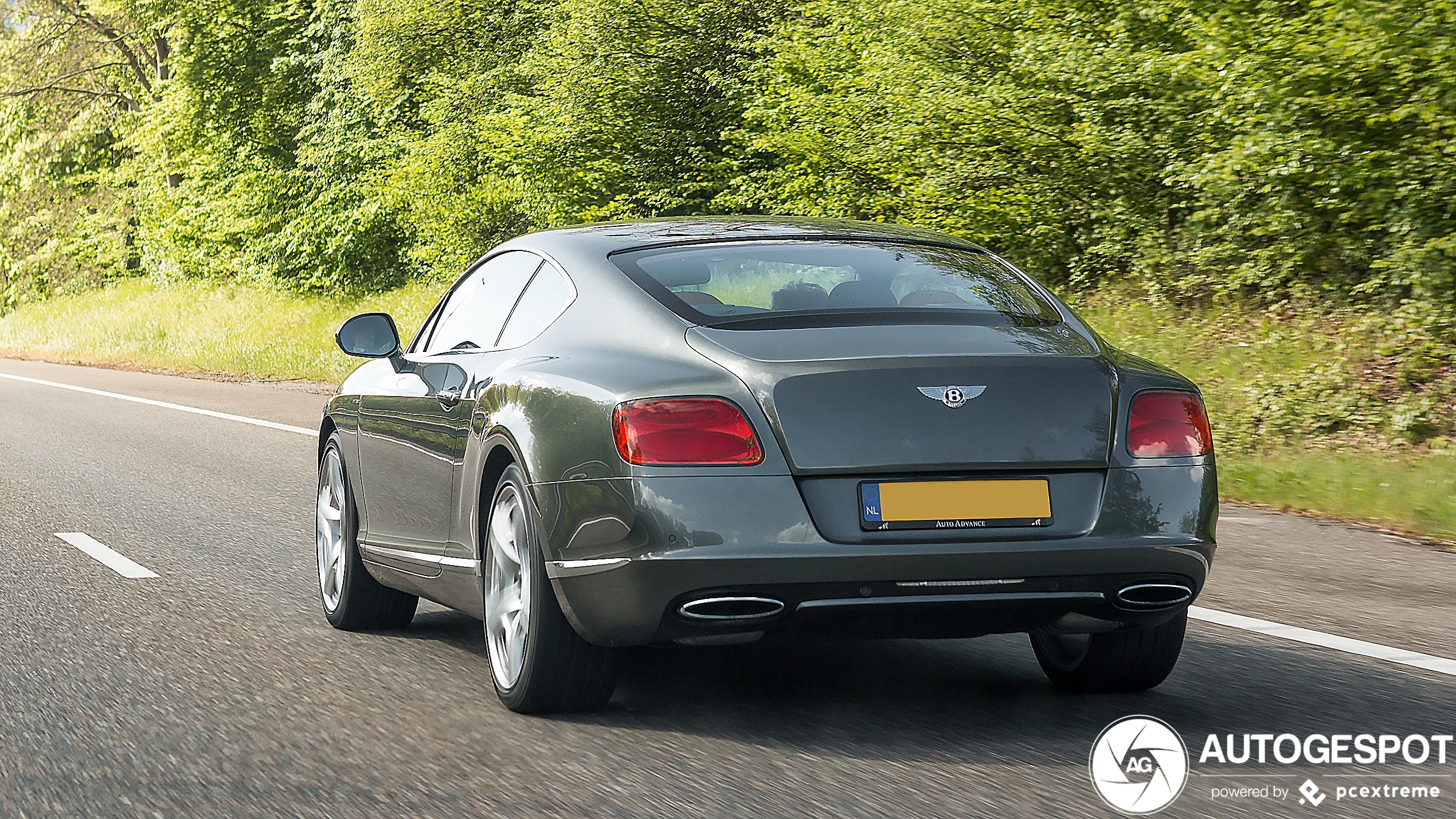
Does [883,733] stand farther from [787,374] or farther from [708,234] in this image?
[708,234]

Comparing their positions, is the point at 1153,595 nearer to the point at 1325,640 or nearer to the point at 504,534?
the point at 1325,640

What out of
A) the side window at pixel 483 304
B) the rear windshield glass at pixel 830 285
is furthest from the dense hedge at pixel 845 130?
the side window at pixel 483 304

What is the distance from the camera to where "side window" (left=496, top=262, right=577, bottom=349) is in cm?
530

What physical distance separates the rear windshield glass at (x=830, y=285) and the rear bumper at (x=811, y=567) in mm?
623

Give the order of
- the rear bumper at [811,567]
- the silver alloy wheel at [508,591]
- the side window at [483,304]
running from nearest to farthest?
the rear bumper at [811,567]
the silver alloy wheel at [508,591]
the side window at [483,304]

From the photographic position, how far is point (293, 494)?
37.3 ft

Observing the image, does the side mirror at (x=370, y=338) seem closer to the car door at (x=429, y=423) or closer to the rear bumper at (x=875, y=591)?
the car door at (x=429, y=423)

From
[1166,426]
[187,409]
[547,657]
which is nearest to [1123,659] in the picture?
[1166,426]

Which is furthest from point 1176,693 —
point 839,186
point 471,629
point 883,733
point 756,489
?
point 839,186

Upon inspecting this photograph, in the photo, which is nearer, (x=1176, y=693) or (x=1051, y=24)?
(x=1176, y=693)

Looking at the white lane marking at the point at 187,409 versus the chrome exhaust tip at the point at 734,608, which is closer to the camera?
the chrome exhaust tip at the point at 734,608

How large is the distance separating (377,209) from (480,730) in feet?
107

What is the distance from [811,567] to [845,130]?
14.0 m

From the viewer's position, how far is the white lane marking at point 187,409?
16516 mm
